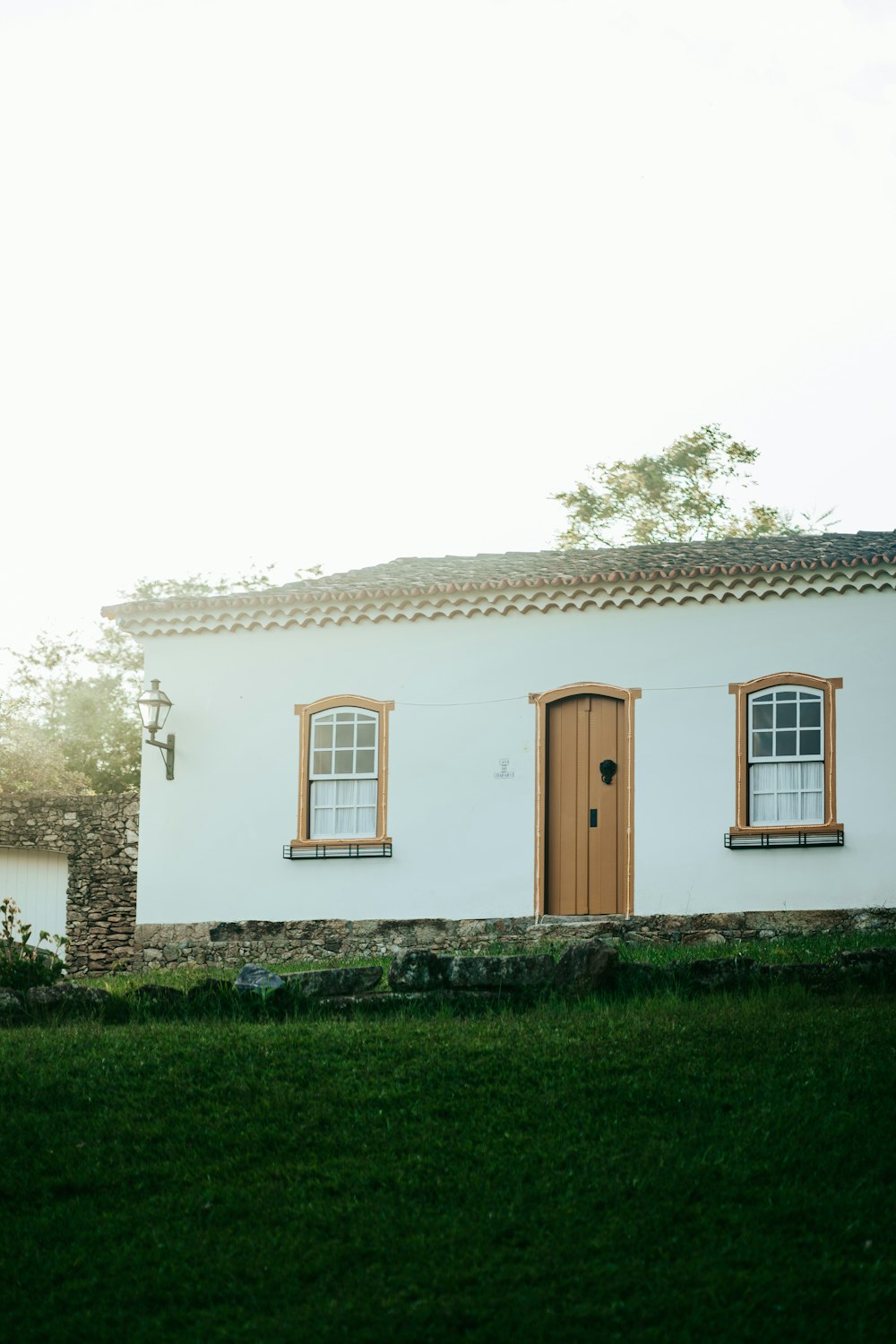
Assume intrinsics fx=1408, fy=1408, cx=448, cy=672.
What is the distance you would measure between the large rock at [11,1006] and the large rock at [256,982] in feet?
4.78

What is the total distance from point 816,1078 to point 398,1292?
9.62ft

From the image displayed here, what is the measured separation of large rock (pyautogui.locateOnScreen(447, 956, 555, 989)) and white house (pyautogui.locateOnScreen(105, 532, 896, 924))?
17.3ft

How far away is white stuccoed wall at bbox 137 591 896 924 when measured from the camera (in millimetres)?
14477

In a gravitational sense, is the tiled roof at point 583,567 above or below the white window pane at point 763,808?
above

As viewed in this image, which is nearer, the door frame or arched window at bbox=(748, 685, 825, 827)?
arched window at bbox=(748, 685, 825, 827)

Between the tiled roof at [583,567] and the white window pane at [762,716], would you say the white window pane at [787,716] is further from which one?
the tiled roof at [583,567]

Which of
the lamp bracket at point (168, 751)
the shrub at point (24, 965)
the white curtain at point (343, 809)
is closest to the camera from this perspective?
the shrub at point (24, 965)

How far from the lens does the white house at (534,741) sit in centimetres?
1452

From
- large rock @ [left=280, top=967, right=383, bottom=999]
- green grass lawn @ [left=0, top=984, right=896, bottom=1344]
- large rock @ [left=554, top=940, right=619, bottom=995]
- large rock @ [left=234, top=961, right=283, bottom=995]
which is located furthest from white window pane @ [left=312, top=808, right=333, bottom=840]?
A: green grass lawn @ [left=0, top=984, right=896, bottom=1344]

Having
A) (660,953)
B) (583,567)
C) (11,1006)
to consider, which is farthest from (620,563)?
(11,1006)

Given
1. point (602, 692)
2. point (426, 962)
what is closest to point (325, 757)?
point (602, 692)

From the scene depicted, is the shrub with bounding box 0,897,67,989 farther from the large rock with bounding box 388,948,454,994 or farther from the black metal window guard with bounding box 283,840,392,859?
the black metal window guard with bounding box 283,840,392,859

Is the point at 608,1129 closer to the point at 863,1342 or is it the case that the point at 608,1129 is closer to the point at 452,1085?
the point at 452,1085

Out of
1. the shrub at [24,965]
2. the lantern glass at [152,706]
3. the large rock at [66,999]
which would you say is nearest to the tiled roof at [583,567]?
the lantern glass at [152,706]
